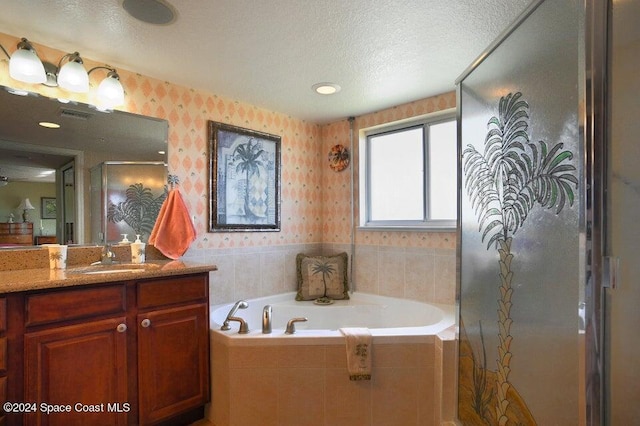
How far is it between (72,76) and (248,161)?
4.27 ft

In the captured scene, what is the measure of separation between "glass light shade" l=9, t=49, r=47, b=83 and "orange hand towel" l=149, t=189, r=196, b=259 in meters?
0.93

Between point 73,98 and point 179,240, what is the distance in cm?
105

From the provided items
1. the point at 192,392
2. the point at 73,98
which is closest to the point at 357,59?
the point at 73,98

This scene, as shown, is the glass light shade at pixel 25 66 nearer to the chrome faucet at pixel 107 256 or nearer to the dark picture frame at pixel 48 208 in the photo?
the dark picture frame at pixel 48 208

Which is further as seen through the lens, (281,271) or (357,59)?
(281,271)

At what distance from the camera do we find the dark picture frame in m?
1.91

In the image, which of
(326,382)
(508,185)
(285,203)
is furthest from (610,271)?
(285,203)

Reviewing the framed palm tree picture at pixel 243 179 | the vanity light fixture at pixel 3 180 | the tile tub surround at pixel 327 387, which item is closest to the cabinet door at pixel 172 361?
the tile tub surround at pixel 327 387

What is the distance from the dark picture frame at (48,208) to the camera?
191 cm

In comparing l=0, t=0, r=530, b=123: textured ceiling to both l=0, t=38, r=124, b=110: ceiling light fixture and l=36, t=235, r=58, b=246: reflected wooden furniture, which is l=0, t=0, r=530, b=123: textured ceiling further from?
l=36, t=235, r=58, b=246: reflected wooden furniture

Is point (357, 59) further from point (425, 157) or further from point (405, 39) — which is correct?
point (425, 157)

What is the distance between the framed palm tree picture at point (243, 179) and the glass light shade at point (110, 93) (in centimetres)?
66

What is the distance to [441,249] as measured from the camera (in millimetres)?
2625

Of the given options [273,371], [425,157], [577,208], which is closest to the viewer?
[577,208]
